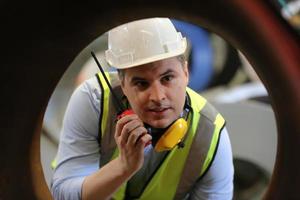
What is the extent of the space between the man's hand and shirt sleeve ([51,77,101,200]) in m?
0.09

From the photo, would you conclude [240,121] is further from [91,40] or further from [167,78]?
[91,40]

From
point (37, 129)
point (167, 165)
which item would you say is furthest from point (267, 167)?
point (37, 129)

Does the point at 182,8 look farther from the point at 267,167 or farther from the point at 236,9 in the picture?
the point at 267,167

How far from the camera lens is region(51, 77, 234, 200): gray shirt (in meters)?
0.63

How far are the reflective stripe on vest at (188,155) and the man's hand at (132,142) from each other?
0.25 ft

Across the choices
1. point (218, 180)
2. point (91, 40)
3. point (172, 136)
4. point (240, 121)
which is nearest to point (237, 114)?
point (240, 121)

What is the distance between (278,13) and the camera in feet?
1.05

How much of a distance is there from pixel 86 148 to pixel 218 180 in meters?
0.15

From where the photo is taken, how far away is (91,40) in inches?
15.1

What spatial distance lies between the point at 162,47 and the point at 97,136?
14 centimetres

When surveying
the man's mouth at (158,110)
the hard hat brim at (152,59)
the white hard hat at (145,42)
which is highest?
the white hard hat at (145,42)

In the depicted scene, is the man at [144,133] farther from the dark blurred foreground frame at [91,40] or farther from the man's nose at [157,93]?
the dark blurred foreground frame at [91,40]

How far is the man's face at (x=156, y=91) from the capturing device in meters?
0.53

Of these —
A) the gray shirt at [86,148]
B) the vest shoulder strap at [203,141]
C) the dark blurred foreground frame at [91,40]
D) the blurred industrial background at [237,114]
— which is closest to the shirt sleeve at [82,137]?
the gray shirt at [86,148]
